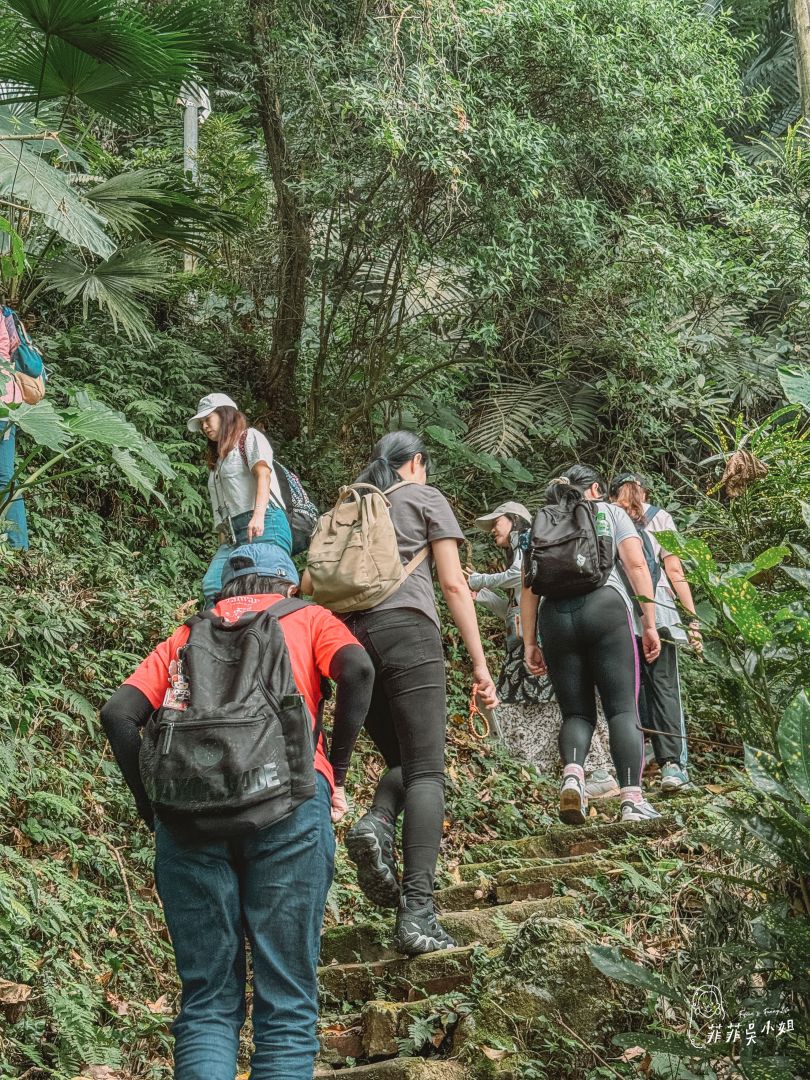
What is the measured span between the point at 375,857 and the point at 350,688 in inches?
44.2

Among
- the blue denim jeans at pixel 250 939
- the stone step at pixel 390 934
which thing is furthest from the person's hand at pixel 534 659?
the blue denim jeans at pixel 250 939

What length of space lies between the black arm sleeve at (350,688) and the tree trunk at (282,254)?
7.06 m

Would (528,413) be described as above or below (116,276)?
below

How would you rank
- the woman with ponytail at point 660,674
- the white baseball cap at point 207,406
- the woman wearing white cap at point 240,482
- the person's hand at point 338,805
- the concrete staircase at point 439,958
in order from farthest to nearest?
the woman with ponytail at point 660,674, the white baseball cap at point 207,406, the woman wearing white cap at point 240,482, the concrete staircase at point 439,958, the person's hand at point 338,805

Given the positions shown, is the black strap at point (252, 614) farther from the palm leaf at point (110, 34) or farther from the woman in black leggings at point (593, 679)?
the palm leaf at point (110, 34)

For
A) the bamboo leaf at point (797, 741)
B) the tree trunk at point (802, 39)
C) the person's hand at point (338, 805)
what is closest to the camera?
the bamboo leaf at point (797, 741)

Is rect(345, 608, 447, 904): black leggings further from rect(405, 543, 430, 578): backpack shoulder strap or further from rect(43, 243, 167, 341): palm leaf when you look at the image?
rect(43, 243, 167, 341): palm leaf

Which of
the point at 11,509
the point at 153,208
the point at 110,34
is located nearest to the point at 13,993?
the point at 11,509

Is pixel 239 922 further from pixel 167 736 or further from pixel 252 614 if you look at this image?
pixel 252 614

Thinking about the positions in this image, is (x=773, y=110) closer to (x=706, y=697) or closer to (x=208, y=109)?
(x=208, y=109)

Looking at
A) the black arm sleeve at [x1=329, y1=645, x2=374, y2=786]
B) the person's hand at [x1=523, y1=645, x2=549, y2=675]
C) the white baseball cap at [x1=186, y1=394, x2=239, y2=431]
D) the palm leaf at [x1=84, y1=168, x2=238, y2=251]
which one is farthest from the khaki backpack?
the palm leaf at [x1=84, y1=168, x2=238, y2=251]

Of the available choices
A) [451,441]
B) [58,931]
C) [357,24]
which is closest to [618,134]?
[357,24]

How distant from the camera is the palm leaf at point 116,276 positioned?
854 centimetres

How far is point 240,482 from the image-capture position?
20.7ft
